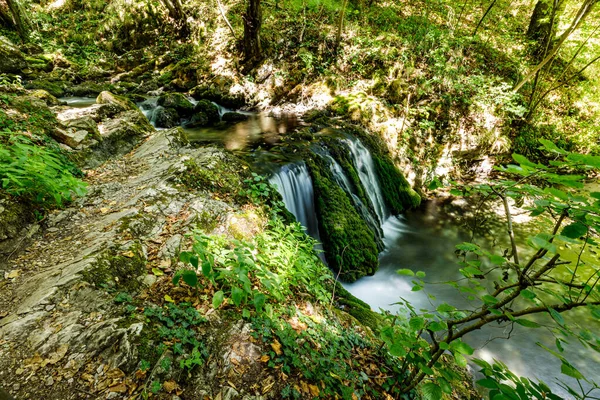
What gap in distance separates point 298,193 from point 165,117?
6.31 meters

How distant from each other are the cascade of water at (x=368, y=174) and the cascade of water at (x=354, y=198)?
0.61 m

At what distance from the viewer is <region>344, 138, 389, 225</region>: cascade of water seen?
8305mm

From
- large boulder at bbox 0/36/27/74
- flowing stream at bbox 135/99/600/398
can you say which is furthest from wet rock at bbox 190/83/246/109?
large boulder at bbox 0/36/27/74

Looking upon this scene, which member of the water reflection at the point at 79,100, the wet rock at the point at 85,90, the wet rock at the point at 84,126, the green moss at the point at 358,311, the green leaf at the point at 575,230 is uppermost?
the wet rock at the point at 85,90

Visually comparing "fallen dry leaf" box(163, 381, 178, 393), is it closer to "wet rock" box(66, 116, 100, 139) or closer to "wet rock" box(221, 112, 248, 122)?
"wet rock" box(66, 116, 100, 139)

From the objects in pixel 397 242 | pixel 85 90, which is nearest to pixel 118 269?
pixel 397 242

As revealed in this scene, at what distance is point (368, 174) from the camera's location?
861cm

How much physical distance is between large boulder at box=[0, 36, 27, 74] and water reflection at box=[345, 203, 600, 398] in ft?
44.8

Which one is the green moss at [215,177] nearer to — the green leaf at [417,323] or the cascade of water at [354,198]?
the cascade of water at [354,198]

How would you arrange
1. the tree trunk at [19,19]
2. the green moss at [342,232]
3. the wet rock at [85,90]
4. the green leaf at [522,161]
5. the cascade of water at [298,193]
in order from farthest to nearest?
the tree trunk at [19,19] < the wet rock at [85,90] < the cascade of water at [298,193] < the green moss at [342,232] < the green leaf at [522,161]

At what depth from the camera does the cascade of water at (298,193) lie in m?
6.15

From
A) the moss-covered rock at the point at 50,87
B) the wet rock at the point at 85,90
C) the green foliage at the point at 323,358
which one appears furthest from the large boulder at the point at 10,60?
the green foliage at the point at 323,358

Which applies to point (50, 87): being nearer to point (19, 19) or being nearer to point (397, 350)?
point (19, 19)

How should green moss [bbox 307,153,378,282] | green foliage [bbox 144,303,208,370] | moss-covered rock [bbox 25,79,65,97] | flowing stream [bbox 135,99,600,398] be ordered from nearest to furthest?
green foliage [bbox 144,303,208,370]
flowing stream [bbox 135,99,600,398]
green moss [bbox 307,153,378,282]
moss-covered rock [bbox 25,79,65,97]
